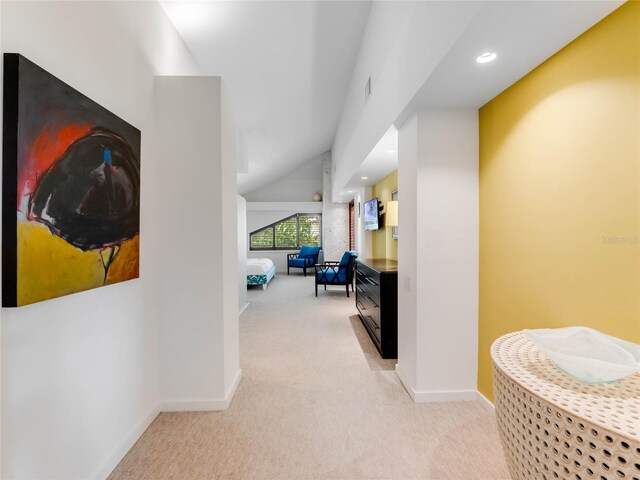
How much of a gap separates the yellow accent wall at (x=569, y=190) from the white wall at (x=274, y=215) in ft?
24.3

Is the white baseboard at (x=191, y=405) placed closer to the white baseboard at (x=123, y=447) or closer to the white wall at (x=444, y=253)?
the white baseboard at (x=123, y=447)

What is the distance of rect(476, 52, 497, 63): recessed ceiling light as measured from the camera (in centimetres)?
149

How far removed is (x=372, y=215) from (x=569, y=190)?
13.0 ft

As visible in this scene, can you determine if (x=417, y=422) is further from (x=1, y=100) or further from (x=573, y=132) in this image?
(x=1, y=100)

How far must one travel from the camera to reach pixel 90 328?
146 centimetres

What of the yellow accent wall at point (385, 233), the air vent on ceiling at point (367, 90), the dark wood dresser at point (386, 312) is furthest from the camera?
the yellow accent wall at point (385, 233)

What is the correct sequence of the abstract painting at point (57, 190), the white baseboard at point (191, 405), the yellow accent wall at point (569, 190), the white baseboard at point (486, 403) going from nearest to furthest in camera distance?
the abstract painting at point (57, 190) < the yellow accent wall at point (569, 190) < the white baseboard at point (486, 403) < the white baseboard at point (191, 405)

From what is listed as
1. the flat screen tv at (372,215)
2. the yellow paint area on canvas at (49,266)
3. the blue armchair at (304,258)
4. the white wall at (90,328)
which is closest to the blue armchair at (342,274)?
the flat screen tv at (372,215)

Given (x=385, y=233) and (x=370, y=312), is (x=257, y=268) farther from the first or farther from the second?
(x=370, y=312)

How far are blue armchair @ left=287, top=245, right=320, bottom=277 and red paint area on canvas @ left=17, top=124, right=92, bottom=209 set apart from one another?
7.58m

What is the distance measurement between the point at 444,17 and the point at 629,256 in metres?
1.34

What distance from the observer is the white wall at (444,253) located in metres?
2.13

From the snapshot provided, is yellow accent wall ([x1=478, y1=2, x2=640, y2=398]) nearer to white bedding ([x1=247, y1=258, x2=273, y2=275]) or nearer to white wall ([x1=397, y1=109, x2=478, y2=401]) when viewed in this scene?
white wall ([x1=397, y1=109, x2=478, y2=401])

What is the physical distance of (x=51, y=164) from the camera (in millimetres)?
1167
